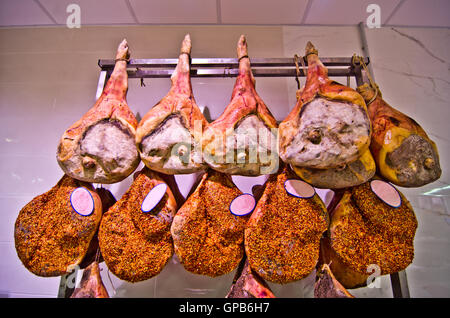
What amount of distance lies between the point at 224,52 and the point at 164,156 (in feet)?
3.80

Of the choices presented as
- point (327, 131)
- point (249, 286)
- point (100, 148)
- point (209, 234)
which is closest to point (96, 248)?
point (100, 148)

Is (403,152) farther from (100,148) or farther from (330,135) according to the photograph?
(100,148)

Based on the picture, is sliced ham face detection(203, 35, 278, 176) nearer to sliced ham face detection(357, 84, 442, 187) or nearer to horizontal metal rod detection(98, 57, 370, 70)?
horizontal metal rod detection(98, 57, 370, 70)

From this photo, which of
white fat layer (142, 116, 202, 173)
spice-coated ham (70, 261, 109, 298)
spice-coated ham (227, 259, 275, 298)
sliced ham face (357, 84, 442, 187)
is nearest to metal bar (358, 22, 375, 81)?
sliced ham face (357, 84, 442, 187)

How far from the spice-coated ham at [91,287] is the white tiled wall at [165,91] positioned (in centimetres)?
40

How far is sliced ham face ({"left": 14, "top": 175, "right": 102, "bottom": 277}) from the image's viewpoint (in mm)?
1050

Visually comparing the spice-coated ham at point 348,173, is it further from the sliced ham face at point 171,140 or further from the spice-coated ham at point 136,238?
the spice-coated ham at point 136,238

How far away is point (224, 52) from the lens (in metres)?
1.79

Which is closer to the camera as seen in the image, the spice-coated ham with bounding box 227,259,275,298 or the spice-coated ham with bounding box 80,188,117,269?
the spice-coated ham with bounding box 227,259,275,298

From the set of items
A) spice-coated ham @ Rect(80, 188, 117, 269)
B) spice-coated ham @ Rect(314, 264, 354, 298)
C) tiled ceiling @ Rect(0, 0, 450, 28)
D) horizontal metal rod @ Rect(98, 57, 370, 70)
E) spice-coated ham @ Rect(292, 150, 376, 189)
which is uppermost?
tiled ceiling @ Rect(0, 0, 450, 28)

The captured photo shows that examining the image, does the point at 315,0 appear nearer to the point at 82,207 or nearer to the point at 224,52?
the point at 224,52

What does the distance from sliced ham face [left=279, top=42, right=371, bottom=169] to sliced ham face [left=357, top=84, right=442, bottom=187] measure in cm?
22
